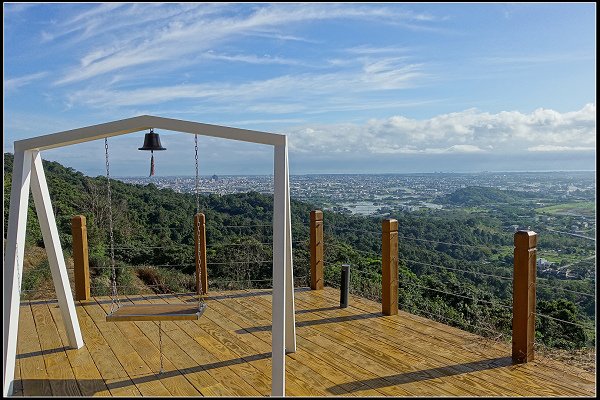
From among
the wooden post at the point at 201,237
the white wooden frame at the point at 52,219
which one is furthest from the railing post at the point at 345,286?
A: the wooden post at the point at 201,237

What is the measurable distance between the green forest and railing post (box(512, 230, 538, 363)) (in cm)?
64

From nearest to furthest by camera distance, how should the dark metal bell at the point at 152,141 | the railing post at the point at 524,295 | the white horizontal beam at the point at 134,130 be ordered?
1. the white horizontal beam at the point at 134,130
2. the railing post at the point at 524,295
3. the dark metal bell at the point at 152,141

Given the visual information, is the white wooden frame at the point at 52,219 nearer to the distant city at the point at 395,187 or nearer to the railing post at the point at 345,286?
the railing post at the point at 345,286

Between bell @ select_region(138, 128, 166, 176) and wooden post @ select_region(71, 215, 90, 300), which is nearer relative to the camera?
bell @ select_region(138, 128, 166, 176)

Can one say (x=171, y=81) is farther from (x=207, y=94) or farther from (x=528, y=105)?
(x=528, y=105)

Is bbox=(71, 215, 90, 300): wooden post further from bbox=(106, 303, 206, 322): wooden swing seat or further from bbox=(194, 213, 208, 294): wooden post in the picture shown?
bbox=(106, 303, 206, 322): wooden swing seat

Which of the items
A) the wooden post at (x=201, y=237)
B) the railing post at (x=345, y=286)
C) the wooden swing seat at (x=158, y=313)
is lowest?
the railing post at (x=345, y=286)

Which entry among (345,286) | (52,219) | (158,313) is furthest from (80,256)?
(345,286)

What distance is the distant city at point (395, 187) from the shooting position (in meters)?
7.77

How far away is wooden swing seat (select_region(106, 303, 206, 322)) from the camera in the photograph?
129 inches

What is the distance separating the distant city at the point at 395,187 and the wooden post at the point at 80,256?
3.54ft

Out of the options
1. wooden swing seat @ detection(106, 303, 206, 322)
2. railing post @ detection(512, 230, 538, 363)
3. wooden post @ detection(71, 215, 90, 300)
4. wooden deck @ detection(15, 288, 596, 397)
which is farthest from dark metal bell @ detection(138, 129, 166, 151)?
railing post @ detection(512, 230, 538, 363)

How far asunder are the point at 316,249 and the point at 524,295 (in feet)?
8.17

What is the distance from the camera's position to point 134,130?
3.56 m
